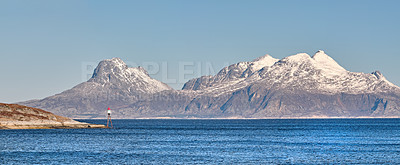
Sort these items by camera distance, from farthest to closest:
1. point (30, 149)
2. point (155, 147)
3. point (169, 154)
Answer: point (155, 147) → point (30, 149) → point (169, 154)

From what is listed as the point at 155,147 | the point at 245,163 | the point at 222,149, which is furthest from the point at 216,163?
the point at 155,147

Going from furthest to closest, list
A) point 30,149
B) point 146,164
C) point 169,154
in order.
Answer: point 30,149
point 169,154
point 146,164

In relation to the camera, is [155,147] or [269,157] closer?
[269,157]

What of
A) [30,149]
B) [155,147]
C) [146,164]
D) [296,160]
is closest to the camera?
[146,164]

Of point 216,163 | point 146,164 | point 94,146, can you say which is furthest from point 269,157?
point 94,146

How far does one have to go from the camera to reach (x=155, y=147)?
124562mm

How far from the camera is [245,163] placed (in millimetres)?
91250

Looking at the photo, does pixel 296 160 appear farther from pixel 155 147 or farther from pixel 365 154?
pixel 155 147

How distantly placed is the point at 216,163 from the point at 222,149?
2763 cm

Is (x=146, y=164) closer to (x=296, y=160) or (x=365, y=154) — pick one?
(x=296, y=160)

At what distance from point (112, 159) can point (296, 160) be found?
27.3 m

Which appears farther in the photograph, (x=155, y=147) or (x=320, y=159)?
(x=155, y=147)

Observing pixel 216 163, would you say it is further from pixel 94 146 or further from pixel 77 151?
pixel 94 146

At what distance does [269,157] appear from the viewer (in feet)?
330
